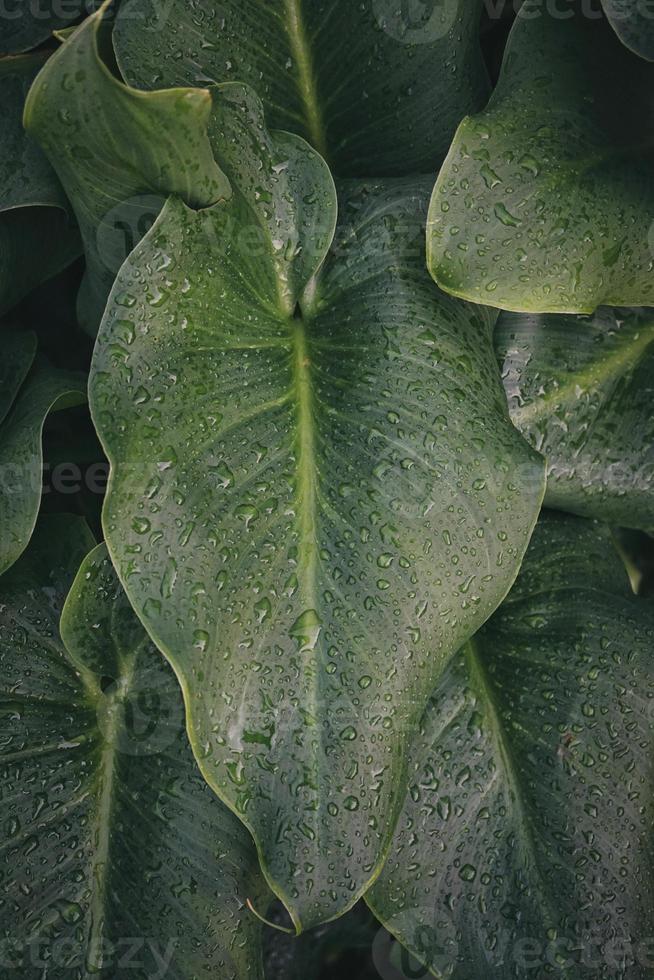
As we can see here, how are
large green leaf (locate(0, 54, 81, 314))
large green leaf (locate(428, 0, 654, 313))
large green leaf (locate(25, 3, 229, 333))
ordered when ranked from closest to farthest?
large green leaf (locate(25, 3, 229, 333))
large green leaf (locate(428, 0, 654, 313))
large green leaf (locate(0, 54, 81, 314))

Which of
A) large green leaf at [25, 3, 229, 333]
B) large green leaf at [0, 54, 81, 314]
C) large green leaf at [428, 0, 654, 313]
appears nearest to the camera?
large green leaf at [25, 3, 229, 333]

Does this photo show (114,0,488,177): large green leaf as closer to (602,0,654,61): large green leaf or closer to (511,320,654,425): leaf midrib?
(602,0,654,61): large green leaf

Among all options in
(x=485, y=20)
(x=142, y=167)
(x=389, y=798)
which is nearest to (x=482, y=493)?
(x=389, y=798)

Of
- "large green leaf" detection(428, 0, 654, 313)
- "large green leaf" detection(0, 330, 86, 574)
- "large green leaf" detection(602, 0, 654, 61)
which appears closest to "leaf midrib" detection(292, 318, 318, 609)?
"large green leaf" detection(428, 0, 654, 313)

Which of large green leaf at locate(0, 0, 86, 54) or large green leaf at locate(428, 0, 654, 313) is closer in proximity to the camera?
large green leaf at locate(428, 0, 654, 313)

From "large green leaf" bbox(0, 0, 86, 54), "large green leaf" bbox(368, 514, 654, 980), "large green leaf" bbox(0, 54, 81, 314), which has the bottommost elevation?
"large green leaf" bbox(368, 514, 654, 980)

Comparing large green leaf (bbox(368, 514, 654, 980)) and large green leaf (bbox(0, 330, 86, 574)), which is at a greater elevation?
large green leaf (bbox(0, 330, 86, 574))

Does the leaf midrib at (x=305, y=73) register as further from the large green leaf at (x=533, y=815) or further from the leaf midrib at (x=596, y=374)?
the large green leaf at (x=533, y=815)
